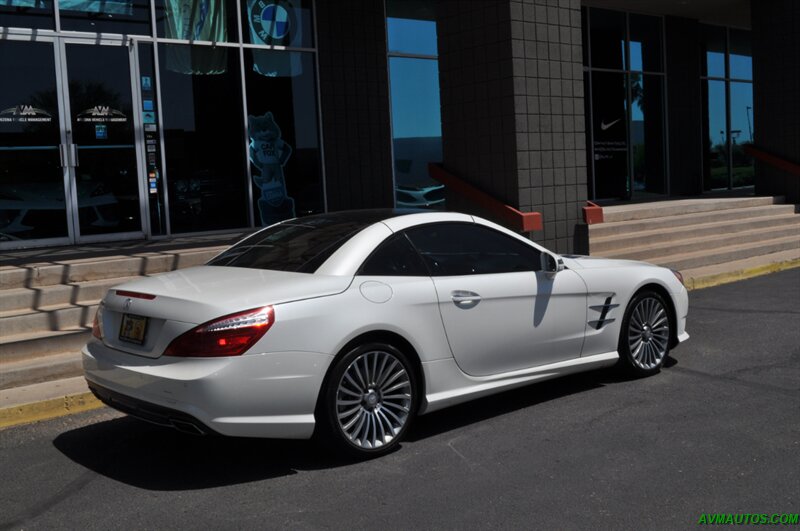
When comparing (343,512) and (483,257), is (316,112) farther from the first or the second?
(343,512)

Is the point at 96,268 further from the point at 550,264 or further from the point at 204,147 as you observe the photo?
the point at 550,264

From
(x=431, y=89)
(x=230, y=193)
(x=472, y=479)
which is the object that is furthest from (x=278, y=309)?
(x=431, y=89)

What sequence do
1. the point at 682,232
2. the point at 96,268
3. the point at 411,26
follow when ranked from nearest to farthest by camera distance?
the point at 96,268 < the point at 682,232 < the point at 411,26

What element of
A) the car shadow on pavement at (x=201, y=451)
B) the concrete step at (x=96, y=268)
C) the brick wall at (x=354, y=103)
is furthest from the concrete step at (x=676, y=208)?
the car shadow on pavement at (x=201, y=451)

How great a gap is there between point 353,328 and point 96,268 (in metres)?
4.94

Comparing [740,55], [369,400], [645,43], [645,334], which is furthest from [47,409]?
[740,55]

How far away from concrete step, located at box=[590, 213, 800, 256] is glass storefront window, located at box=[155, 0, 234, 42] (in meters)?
6.54

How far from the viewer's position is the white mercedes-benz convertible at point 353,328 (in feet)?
14.8

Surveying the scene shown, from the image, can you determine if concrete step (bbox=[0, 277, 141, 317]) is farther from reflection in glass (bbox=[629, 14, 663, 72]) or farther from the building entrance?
reflection in glass (bbox=[629, 14, 663, 72])

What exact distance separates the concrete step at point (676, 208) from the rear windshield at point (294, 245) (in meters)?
8.23

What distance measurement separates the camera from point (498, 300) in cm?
564

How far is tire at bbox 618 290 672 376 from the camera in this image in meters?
6.53

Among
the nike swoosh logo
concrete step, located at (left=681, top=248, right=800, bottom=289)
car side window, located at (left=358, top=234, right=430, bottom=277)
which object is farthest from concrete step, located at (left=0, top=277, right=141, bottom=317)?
the nike swoosh logo

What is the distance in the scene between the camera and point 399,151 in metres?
14.7
